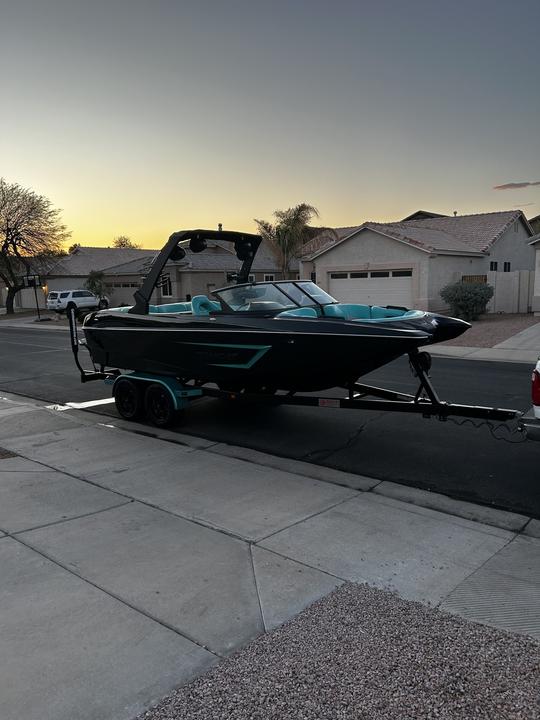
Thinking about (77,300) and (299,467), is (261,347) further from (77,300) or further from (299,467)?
(77,300)

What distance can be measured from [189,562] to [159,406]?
170 inches

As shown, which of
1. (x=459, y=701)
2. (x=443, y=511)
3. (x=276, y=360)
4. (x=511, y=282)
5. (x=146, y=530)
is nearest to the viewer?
(x=459, y=701)

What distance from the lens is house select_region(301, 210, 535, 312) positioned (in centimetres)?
2614

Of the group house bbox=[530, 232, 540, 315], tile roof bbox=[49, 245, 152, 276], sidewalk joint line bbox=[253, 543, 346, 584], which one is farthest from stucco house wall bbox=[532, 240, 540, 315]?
tile roof bbox=[49, 245, 152, 276]

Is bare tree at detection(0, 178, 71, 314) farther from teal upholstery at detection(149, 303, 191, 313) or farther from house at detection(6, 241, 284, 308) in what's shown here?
teal upholstery at detection(149, 303, 191, 313)

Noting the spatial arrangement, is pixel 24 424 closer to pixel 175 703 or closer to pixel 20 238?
pixel 175 703

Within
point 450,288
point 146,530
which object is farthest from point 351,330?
A: point 450,288

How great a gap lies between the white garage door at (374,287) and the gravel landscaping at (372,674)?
2351 cm

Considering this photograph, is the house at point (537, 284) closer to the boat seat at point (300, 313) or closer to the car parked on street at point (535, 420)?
the boat seat at point (300, 313)

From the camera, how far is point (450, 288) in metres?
24.9

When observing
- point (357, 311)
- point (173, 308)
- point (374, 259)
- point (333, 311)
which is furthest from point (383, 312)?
point (374, 259)

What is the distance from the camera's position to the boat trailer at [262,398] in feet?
20.5

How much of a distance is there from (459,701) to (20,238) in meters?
46.9

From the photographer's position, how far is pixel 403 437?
770 cm
